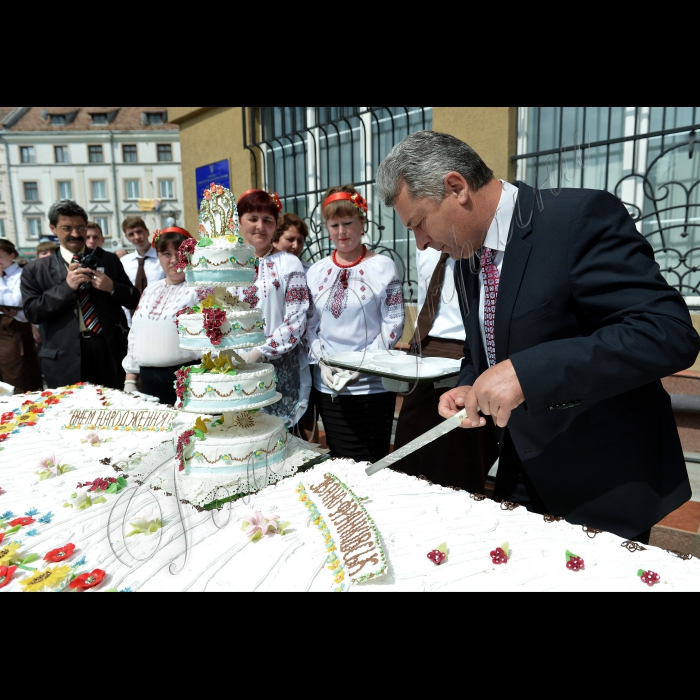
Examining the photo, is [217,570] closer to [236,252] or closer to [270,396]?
[270,396]

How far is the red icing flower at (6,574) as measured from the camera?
1.39 m

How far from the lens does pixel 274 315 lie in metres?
3.16

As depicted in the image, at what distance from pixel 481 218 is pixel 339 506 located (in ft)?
3.46

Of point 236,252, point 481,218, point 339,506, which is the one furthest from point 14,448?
point 481,218

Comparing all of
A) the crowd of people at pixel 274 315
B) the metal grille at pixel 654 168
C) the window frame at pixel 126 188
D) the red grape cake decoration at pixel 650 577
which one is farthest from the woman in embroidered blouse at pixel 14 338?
the window frame at pixel 126 188

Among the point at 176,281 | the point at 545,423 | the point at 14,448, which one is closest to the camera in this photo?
the point at 545,423

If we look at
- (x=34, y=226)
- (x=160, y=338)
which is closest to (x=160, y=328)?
(x=160, y=338)

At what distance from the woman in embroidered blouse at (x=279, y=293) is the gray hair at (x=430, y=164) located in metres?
1.43

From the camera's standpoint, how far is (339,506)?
1709 millimetres

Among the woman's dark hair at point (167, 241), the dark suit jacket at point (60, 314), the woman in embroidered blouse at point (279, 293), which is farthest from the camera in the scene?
the dark suit jacket at point (60, 314)

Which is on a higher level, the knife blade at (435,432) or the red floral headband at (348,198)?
the red floral headband at (348,198)

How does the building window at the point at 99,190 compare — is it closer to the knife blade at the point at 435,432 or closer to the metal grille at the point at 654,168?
the metal grille at the point at 654,168

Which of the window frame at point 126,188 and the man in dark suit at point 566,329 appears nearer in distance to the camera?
the man in dark suit at point 566,329

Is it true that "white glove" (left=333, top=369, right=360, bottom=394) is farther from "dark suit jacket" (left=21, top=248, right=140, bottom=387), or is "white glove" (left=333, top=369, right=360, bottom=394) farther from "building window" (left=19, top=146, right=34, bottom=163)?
"building window" (left=19, top=146, right=34, bottom=163)
